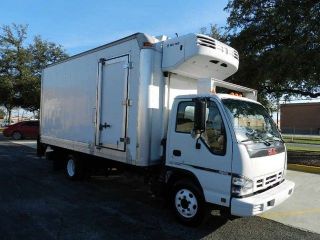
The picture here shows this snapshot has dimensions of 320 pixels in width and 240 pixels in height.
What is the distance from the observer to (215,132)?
6297 mm

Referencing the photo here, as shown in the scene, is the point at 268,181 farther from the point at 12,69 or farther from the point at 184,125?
the point at 12,69

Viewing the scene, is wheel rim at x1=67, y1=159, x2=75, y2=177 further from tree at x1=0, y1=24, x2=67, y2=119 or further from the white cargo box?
tree at x1=0, y1=24, x2=67, y2=119

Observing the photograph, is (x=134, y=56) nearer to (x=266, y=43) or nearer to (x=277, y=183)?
(x=277, y=183)

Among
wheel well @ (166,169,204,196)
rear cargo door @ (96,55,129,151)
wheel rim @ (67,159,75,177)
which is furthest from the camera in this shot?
wheel rim @ (67,159,75,177)

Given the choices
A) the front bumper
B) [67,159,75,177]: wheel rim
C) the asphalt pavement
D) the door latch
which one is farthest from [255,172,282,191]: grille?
[67,159,75,177]: wheel rim

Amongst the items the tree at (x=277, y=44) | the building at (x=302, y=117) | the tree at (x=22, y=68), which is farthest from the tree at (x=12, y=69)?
the building at (x=302, y=117)

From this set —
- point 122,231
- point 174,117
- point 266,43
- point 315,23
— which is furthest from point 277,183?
point 266,43

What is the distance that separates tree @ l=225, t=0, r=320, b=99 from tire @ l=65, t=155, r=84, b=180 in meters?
8.10

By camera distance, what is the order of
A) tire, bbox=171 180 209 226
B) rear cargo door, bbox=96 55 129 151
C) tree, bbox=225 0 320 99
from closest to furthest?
tire, bbox=171 180 209 226
rear cargo door, bbox=96 55 129 151
tree, bbox=225 0 320 99

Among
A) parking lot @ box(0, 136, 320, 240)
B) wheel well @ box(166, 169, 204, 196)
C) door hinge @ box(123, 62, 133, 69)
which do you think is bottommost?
parking lot @ box(0, 136, 320, 240)

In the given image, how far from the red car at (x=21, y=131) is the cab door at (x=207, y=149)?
2347cm

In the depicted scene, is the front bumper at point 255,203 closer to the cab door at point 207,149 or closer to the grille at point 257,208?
the grille at point 257,208

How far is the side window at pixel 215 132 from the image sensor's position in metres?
6.16

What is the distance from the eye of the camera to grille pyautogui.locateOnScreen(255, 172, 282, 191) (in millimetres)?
6113
